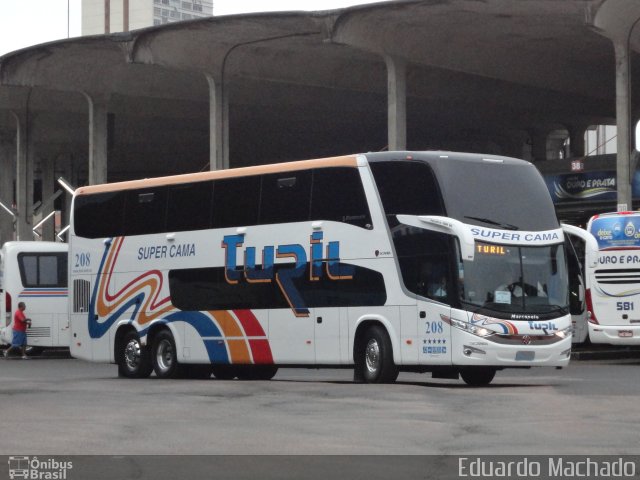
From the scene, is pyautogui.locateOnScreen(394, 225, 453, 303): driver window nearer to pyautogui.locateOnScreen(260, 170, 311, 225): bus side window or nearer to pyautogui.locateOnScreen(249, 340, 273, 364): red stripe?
pyautogui.locateOnScreen(260, 170, 311, 225): bus side window

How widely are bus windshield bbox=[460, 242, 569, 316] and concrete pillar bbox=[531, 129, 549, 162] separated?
50.1 metres

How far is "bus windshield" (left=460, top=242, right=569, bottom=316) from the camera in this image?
20797mm

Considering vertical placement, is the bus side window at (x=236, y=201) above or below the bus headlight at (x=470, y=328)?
above

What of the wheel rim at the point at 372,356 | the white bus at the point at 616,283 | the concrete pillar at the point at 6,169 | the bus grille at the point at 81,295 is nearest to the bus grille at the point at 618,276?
the white bus at the point at 616,283

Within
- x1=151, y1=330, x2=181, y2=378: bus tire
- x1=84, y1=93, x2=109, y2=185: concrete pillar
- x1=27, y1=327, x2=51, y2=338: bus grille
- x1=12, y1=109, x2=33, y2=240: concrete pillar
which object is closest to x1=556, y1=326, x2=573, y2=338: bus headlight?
x1=151, y1=330, x2=181, y2=378: bus tire

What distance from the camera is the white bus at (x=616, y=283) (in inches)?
1190

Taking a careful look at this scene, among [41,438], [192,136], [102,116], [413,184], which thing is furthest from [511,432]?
[192,136]

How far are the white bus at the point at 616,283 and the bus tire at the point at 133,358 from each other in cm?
1008

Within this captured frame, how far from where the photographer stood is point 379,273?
21531mm

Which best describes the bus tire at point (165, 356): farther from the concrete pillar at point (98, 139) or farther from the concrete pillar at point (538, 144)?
the concrete pillar at point (538, 144)

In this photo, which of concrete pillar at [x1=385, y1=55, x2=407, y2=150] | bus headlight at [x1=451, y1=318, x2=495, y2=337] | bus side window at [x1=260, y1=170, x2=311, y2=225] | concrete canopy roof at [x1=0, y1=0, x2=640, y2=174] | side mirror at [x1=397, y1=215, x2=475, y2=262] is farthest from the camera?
concrete pillar at [x1=385, y1=55, x2=407, y2=150]

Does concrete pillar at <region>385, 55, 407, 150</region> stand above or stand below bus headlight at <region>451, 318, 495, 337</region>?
above

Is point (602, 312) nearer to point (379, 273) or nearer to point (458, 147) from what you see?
point (379, 273)
